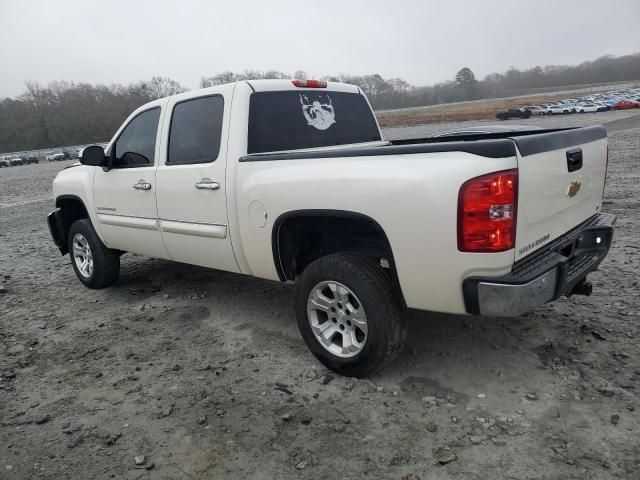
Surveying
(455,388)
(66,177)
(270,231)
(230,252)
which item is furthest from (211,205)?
(66,177)

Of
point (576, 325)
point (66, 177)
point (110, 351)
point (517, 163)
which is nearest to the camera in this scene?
point (517, 163)

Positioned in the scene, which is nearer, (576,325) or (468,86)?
(576,325)

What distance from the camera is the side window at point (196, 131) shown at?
3.87 m

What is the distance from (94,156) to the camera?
4.64 metres

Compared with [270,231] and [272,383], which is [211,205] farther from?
[272,383]

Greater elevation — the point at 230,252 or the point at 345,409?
the point at 230,252

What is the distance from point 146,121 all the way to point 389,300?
2.99 m

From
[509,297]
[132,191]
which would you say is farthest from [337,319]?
[132,191]

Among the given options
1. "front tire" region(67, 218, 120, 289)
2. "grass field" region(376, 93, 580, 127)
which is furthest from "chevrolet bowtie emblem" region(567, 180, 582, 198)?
"grass field" region(376, 93, 580, 127)

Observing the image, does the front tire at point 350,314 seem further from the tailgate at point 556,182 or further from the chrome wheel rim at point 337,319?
the tailgate at point 556,182

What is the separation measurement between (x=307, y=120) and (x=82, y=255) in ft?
10.3

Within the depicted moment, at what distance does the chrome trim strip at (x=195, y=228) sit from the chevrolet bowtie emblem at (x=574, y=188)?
2.32 m

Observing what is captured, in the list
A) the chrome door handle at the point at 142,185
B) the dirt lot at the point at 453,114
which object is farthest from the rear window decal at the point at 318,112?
the dirt lot at the point at 453,114

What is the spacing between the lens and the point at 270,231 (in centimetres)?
341
